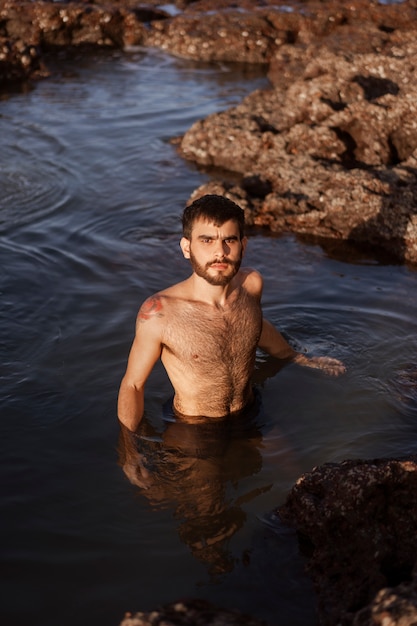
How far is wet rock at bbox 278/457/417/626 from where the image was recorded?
3701mm

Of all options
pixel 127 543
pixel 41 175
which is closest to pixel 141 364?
pixel 127 543

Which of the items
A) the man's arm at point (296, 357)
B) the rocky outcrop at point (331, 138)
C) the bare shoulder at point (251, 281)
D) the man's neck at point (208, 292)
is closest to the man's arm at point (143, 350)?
the man's neck at point (208, 292)

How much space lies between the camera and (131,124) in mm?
12383

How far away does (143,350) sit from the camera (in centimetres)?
505

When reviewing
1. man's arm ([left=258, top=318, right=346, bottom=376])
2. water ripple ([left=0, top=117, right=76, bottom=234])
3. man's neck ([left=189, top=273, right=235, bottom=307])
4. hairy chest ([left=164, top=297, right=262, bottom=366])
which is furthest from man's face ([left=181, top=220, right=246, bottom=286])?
water ripple ([left=0, top=117, right=76, bottom=234])

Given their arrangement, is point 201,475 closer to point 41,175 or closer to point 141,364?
point 141,364

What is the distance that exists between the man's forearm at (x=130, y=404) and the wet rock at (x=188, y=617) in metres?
1.97

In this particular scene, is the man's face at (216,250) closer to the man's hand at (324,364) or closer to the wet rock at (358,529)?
the wet rock at (358,529)

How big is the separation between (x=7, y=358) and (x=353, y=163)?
15.3 ft

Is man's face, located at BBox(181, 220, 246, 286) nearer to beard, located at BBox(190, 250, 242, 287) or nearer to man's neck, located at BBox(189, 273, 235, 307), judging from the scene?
beard, located at BBox(190, 250, 242, 287)

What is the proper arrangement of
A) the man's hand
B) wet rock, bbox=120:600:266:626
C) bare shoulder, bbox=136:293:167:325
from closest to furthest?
wet rock, bbox=120:600:266:626
bare shoulder, bbox=136:293:167:325
the man's hand

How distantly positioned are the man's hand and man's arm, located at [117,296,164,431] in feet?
4.92

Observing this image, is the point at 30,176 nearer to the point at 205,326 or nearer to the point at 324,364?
the point at 324,364

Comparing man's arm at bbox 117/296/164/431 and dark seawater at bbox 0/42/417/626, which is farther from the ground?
man's arm at bbox 117/296/164/431
